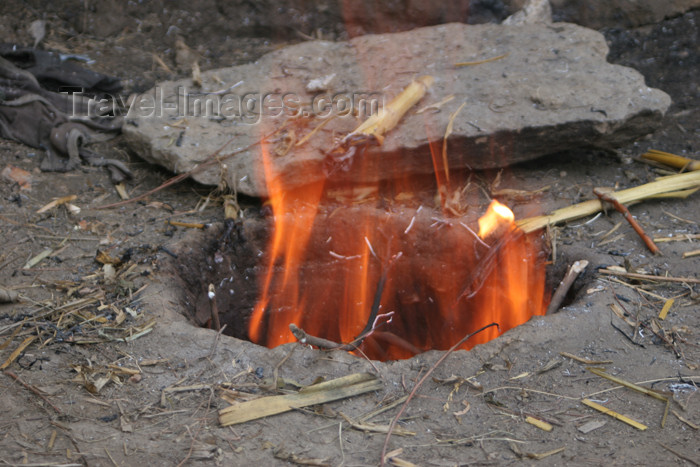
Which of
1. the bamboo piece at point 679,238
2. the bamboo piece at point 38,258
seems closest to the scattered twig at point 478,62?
the bamboo piece at point 679,238

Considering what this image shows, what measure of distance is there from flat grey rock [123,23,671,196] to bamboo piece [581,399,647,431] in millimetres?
2132

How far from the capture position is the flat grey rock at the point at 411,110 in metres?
4.83

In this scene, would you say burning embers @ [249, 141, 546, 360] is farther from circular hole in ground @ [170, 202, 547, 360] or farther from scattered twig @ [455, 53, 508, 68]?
scattered twig @ [455, 53, 508, 68]

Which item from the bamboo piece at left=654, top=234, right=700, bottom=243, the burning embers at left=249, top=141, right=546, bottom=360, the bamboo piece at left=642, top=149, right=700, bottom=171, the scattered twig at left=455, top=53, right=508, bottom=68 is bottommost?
the burning embers at left=249, top=141, right=546, bottom=360

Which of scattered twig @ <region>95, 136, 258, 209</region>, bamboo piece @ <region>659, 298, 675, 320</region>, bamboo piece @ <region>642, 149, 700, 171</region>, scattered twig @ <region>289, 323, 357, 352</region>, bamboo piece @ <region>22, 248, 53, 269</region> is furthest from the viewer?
bamboo piece @ <region>642, 149, 700, 171</region>

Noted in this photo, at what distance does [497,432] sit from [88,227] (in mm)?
3045

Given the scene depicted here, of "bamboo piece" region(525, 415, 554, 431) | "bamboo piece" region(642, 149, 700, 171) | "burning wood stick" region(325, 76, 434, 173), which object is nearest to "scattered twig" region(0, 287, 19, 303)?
"burning wood stick" region(325, 76, 434, 173)

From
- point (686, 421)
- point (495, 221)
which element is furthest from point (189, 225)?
point (686, 421)

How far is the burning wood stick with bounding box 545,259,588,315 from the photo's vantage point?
4121 millimetres

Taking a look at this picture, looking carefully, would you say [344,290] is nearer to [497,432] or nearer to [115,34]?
[497,432]

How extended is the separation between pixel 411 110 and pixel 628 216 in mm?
1710

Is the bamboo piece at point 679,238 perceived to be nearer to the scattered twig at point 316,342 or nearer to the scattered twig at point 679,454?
the scattered twig at point 679,454

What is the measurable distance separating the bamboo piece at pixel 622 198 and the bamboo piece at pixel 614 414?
5.10 ft

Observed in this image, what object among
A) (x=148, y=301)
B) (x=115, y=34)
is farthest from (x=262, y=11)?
(x=148, y=301)
